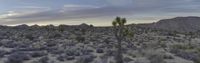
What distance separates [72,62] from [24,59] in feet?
11.1

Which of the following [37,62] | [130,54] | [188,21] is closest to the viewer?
[37,62]

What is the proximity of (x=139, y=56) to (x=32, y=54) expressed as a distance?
7955mm

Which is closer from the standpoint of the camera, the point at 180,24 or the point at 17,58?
the point at 17,58

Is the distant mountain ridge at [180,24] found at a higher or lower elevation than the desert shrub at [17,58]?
lower

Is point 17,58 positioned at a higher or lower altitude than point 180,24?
higher

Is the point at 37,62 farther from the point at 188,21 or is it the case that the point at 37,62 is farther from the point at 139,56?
the point at 188,21

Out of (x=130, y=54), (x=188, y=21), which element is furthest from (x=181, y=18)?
(x=130, y=54)

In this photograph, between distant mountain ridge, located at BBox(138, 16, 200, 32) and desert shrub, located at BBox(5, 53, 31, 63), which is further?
distant mountain ridge, located at BBox(138, 16, 200, 32)

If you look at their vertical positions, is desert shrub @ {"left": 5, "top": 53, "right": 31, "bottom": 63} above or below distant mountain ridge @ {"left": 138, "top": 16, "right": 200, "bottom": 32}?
above

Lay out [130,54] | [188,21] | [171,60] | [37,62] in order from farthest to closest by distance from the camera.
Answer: [188,21], [130,54], [171,60], [37,62]

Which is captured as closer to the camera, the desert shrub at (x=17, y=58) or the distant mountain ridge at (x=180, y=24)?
the desert shrub at (x=17, y=58)

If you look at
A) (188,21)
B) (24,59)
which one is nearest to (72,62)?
(24,59)

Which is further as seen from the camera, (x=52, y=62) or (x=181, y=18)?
(x=181, y=18)

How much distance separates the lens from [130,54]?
3381 centimetres
